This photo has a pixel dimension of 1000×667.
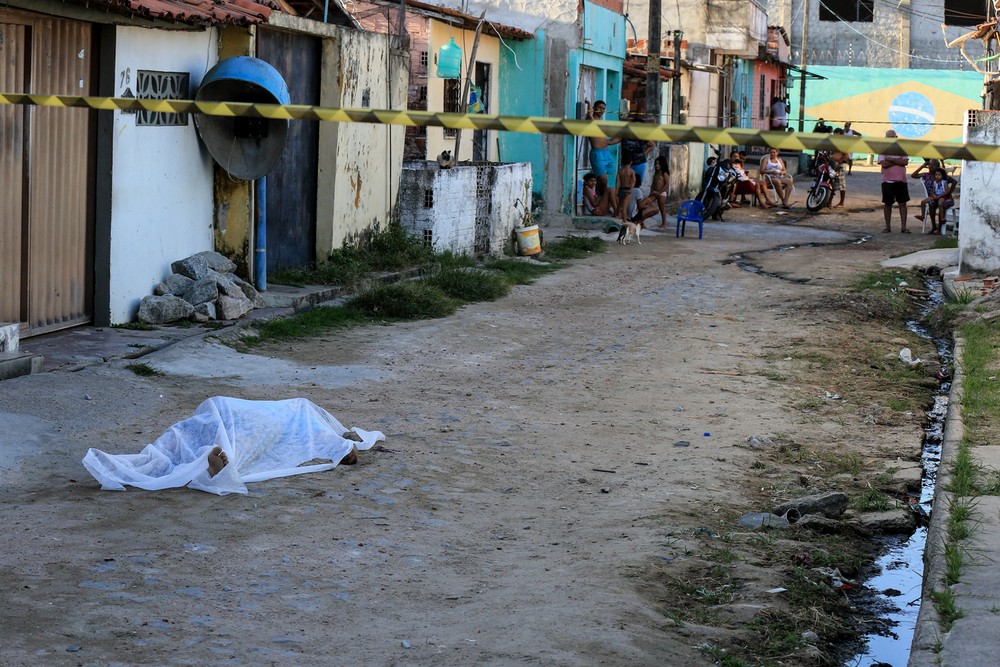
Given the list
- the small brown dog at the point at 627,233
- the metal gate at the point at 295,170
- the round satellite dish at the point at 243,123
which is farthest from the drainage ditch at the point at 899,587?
the small brown dog at the point at 627,233

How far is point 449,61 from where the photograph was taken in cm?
1788

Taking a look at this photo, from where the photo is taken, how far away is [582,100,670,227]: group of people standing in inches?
824

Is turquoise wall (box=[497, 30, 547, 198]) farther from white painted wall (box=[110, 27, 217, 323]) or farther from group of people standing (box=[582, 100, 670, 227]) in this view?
white painted wall (box=[110, 27, 217, 323])

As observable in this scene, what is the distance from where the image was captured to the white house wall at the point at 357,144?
13219 millimetres

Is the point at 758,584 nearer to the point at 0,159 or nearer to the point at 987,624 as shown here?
the point at 987,624

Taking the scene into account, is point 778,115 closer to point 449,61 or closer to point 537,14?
point 537,14

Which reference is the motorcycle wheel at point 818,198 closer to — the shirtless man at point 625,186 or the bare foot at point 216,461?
the shirtless man at point 625,186

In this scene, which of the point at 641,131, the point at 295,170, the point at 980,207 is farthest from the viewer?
the point at 980,207

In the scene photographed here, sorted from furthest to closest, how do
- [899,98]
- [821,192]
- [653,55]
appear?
[899,98], [821,192], [653,55]

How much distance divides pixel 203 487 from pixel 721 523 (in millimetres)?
2455

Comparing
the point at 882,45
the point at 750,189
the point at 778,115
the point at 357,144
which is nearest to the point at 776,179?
the point at 750,189

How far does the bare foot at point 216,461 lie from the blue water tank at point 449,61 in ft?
41.0

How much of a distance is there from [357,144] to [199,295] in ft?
12.3

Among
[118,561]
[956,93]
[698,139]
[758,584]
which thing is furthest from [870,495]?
[956,93]
